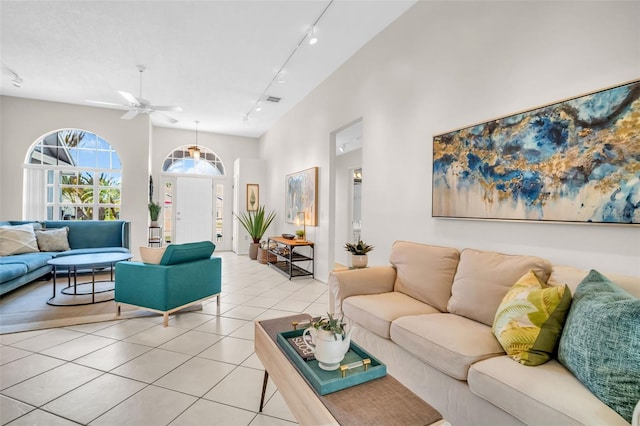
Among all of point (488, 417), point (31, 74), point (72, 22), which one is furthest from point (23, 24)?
point (488, 417)

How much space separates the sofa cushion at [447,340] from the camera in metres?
1.54

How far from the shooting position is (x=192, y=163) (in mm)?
8234

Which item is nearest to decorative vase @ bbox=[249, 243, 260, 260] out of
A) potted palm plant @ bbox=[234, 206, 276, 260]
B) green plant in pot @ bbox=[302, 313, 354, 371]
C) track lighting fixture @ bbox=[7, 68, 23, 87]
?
potted palm plant @ bbox=[234, 206, 276, 260]

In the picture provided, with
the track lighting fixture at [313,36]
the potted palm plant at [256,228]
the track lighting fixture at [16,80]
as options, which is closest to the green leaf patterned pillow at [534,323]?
the track lighting fixture at [313,36]

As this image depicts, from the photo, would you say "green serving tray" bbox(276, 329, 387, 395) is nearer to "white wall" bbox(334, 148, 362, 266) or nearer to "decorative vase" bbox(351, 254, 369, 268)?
"decorative vase" bbox(351, 254, 369, 268)

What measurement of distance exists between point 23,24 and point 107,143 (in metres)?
3.38

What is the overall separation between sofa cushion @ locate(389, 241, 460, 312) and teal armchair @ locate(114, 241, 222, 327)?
7.32 ft

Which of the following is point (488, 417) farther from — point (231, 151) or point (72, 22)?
point (231, 151)

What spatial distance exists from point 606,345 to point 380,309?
1.29m

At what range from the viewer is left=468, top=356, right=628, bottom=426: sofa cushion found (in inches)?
42.7

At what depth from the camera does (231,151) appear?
857cm

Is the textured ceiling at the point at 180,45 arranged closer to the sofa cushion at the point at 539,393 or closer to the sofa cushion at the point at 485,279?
the sofa cushion at the point at 485,279

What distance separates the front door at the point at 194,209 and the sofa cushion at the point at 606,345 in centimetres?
824

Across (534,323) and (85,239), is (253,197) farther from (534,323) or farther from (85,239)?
(534,323)
